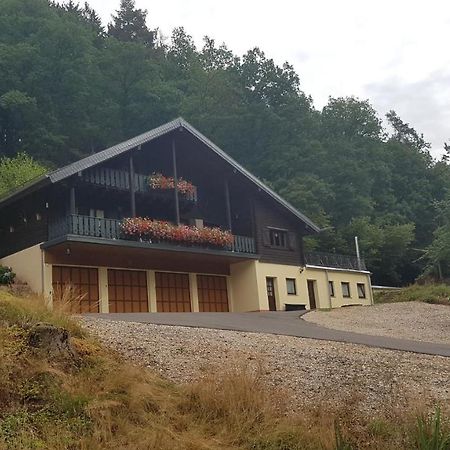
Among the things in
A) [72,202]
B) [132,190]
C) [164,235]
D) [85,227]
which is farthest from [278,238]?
[72,202]

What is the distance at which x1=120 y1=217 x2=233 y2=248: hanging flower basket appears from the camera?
2552 cm

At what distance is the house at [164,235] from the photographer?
82.4ft

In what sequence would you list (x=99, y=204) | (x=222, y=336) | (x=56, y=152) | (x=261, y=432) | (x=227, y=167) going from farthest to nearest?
1. (x=56, y=152)
2. (x=227, y=167)
3. (x=99, y=204)
4. (x=222, y=336)
5. (x=261, y=432)

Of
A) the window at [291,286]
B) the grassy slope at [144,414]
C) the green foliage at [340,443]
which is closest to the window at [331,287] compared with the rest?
the window at [291,286]

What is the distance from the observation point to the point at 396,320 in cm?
2455

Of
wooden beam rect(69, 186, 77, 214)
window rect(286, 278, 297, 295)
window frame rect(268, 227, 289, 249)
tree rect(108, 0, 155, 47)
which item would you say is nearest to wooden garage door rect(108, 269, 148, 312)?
wooden beam rect(69, 186, 77, 214)

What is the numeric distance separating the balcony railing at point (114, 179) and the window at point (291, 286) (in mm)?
9129

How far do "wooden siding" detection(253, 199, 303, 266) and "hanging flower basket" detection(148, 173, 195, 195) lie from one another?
14.6 feet

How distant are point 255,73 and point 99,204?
3395cm

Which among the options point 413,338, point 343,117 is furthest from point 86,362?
point 343,117

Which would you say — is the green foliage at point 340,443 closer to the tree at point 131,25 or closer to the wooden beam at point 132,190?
the wooden beam at point 132,190

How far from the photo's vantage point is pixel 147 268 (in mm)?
27844

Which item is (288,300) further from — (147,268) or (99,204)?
(99,204)

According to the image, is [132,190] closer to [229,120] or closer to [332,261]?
[332,261]
